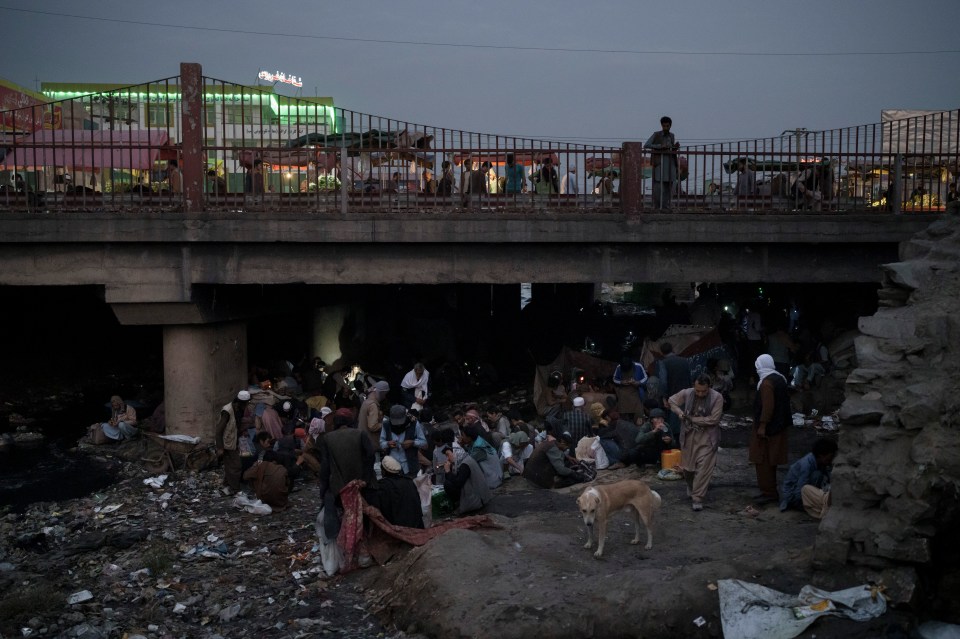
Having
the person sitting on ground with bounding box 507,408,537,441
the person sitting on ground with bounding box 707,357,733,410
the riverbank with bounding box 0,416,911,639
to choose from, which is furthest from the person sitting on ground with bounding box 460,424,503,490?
the person sitting on ground with bounding box 707,357,733,410

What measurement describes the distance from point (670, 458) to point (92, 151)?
9024 millimetres

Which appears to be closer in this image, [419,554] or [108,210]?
[419,554]

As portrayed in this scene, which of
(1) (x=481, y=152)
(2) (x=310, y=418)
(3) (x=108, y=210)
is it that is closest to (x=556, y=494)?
(2) (x=310, y=418)

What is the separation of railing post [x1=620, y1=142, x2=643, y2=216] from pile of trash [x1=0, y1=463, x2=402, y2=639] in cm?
603

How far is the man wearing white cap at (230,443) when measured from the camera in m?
11.1

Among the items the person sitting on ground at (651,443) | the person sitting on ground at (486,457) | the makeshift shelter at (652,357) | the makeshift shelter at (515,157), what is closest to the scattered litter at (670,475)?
the person sitting on ground at (651,443)

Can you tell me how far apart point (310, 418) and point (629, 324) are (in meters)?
12.9

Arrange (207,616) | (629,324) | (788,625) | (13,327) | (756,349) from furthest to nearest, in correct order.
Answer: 1. (629,324)
2. (13,327)
3. (756,349)
4. (207,616)
5. (788,625)

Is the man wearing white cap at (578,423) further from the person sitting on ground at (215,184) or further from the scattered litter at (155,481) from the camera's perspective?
the person sitting on ground at (215,184)

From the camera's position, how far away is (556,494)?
34.0 feet

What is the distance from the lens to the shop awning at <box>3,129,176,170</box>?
12.6 m

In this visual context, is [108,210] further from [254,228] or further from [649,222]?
[649,222]

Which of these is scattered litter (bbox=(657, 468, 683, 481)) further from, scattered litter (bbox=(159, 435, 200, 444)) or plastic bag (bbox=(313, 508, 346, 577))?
scattered litter (bbox=(159, 435, 200, 444))

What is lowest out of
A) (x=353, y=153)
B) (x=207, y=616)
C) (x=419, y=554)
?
(x=207, y=616)
